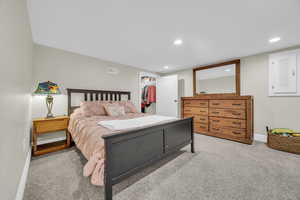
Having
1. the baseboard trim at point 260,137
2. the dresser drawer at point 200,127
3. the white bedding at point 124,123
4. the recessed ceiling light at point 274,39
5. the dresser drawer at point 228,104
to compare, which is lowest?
the baseboard trim at point 260,137

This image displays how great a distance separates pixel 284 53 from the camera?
2615mm

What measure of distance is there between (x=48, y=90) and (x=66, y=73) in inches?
26.8

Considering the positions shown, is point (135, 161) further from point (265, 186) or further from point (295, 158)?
point (295, 158)

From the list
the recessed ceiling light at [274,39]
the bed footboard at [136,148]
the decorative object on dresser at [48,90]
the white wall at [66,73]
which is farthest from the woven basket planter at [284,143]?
the decorative object on dresser at [48,90]

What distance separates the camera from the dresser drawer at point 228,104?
2.77 meters

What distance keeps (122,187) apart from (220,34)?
282 centimetres

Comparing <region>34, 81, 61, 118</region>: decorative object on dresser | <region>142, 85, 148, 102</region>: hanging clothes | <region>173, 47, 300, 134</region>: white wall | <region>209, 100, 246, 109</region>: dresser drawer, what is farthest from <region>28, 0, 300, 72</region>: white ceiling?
<region>142, 85, 148, 102</region>: hanging clothes

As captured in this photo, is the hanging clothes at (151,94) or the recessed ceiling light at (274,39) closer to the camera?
the recessed ceiling light at (274,39)

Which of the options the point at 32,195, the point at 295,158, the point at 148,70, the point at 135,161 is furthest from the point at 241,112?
the point at 32,195

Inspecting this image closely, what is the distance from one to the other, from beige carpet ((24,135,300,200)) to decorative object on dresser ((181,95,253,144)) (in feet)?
2.21

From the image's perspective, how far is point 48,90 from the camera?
2.29 metres

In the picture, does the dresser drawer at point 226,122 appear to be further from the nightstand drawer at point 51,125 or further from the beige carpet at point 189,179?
the nightstand drawer at point 51,125

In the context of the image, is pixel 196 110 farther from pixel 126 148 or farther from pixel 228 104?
pixel 126 148

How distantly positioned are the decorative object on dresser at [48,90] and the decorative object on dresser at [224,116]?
3488 millimetres
